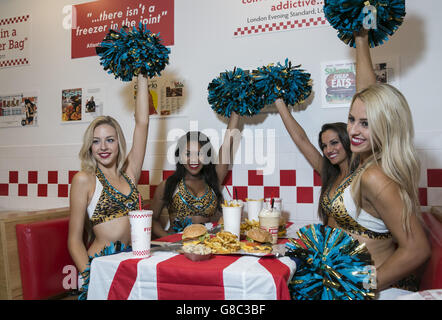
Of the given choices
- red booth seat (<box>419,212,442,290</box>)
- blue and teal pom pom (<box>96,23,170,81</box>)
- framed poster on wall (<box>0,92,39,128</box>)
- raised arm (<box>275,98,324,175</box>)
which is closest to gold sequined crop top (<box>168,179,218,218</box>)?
raised arm (<box>275,98,324,175</box>)

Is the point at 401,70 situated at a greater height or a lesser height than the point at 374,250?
greater

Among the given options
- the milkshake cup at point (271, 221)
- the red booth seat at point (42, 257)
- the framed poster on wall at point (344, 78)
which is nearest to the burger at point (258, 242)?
the milkshake cup at point (271, 221)

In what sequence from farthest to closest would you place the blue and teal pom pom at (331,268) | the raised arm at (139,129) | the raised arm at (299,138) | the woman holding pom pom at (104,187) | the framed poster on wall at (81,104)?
1. the framed poster on wall at (81,104)
2. the raised arm at (299,138)
3. the raised arm at (139,129)
4. the woman holding pom pom at (104,187)
5. the blue and teal pom pom at (331,268)

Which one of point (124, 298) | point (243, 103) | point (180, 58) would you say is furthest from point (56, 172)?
point (124, 298)

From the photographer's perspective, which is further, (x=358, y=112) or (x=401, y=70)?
(x=401, y=70)

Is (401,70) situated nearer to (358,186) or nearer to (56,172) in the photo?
(358,186)

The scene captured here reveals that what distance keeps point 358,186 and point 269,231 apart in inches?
16.2

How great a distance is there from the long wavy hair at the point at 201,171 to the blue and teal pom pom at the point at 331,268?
121 centimetres

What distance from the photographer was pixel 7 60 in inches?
130

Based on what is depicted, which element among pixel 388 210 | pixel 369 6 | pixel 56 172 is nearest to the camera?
pixel 388 210

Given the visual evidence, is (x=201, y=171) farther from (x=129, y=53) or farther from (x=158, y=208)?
(x=129, y=53)

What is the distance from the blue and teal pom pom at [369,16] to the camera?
1.62 metres

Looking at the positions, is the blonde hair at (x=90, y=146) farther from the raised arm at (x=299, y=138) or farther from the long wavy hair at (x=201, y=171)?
the raised arm at (x=299, y=138)

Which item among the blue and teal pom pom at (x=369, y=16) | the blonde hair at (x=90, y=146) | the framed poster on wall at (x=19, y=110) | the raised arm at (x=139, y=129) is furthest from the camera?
the framed poster on wall at (x=19, y=110)
